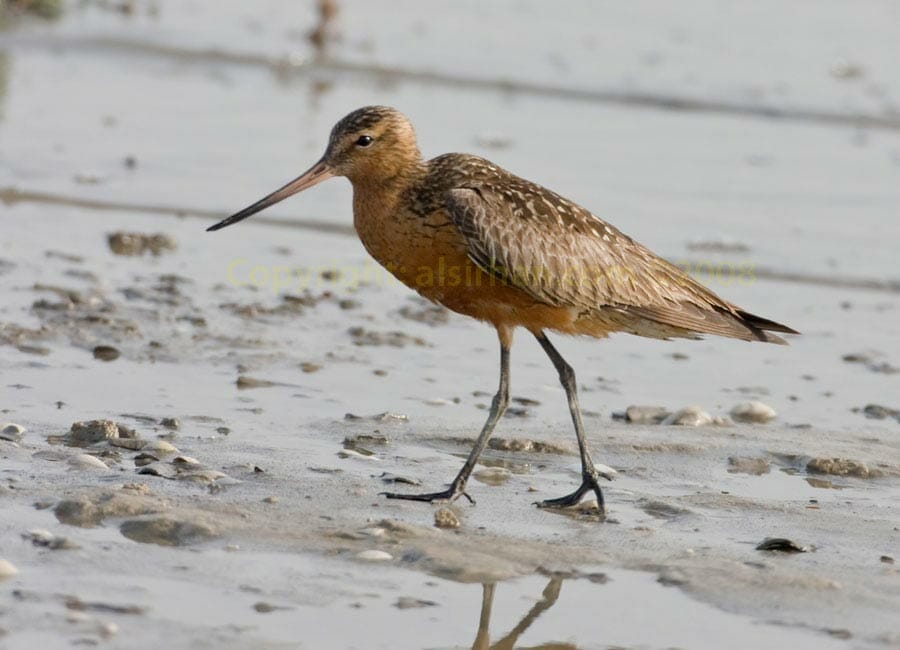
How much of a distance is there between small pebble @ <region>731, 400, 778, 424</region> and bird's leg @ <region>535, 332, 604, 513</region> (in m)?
1.31

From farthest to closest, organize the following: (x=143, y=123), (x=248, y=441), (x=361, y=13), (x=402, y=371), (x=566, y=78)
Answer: (x=361, y=13), (x=566, y=78), (x=143, y=123), (x=402, y=371), (x=248, y=441)

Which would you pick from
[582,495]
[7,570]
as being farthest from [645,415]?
[7,570]

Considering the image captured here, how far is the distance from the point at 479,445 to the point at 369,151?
4.90ft

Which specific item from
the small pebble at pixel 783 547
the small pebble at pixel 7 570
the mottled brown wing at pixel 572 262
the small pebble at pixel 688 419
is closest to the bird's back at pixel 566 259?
the mottled brown wing at pixel 572 262

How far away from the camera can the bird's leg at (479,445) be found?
267 inches

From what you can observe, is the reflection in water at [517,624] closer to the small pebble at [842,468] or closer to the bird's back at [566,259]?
the bird's back at [566,259]

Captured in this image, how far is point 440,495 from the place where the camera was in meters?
6.80

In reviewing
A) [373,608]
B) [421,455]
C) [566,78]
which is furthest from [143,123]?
[373,608]

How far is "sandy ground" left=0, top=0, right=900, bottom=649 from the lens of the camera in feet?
18.5

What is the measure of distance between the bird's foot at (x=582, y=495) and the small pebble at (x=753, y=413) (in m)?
1.63

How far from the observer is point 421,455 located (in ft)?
24.6

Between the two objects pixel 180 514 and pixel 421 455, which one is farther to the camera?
pixel 421 455

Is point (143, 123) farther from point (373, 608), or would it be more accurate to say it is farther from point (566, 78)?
point (373, 608)

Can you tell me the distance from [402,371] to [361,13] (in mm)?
12064
